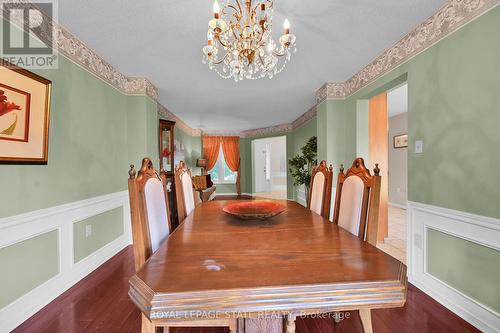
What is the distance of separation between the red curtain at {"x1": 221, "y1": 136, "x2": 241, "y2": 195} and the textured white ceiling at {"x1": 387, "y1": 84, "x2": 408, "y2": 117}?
473 centimetres

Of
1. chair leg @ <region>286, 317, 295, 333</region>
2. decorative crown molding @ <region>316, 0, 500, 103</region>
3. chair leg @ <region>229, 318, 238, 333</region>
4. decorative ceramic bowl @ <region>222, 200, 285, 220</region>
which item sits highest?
decorative crown molding @ <region>316, 0, 500, 103</region>

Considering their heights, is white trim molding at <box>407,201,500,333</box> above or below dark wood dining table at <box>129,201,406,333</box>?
below

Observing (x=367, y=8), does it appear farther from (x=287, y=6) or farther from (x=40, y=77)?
(x=40, y=77)

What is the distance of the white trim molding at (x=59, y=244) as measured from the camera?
1599 millimetres

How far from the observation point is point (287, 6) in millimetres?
1793

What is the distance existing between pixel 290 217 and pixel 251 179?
21.5 ft

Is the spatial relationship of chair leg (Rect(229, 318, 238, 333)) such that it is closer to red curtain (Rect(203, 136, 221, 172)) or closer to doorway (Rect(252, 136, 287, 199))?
doorway (Rect(252, 136, 287, 199))

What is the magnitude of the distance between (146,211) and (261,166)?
763 cm

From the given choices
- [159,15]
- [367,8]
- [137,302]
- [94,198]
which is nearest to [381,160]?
[367,8]

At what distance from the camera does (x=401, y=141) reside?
555 centimetres

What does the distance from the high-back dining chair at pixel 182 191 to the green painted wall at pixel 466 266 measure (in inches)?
85.7

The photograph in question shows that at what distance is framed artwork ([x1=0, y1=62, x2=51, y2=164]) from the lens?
60.9 inches

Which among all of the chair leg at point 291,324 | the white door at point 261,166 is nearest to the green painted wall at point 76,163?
the chair leg at point 291,324

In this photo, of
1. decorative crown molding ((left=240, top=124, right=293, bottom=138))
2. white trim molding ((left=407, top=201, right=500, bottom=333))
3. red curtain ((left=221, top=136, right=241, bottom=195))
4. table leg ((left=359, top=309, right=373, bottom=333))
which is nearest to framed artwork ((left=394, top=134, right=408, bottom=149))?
decorative crown molding ((left=240, top=124, right=293, bottom=138))
